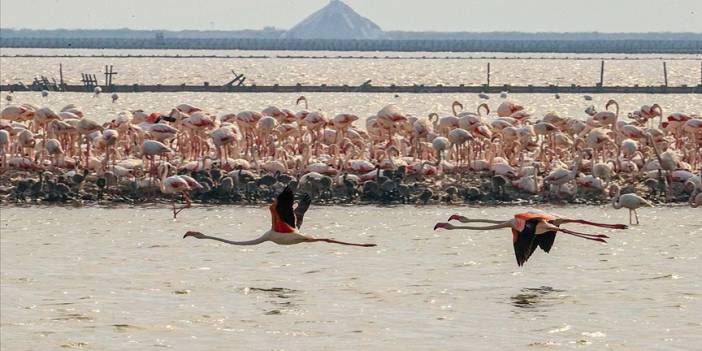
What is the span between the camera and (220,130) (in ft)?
98.4

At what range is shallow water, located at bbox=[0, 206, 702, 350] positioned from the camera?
17.2 m

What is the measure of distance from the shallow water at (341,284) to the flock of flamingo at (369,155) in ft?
3.33

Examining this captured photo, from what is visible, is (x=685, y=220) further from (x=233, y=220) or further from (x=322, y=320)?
(x=322, y=320)

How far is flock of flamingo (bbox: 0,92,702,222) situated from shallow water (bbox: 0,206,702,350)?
1014 millimetres

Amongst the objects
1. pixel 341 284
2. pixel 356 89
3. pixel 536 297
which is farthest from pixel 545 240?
pixel 356 89

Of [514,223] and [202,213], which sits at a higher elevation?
[514,223]

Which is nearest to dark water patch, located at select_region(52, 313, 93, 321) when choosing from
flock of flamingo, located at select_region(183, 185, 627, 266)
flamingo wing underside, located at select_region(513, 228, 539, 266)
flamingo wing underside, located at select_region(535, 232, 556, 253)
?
flock of flamingo, located at select_region(183, 185, 627, 266)

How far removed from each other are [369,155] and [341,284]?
11962 millimetres

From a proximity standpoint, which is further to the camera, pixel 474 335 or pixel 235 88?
pixel 235 88

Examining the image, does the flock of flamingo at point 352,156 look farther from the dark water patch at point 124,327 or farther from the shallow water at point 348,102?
the shallow water at point 348,102

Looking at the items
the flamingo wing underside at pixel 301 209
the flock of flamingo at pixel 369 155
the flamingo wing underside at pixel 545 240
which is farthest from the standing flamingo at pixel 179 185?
the flamingo wing underside at pixel 545 240

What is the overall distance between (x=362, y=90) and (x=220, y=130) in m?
47.1

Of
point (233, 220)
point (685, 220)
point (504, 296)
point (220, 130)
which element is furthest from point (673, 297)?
point (220, 130)

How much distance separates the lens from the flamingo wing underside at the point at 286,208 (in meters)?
15.7
